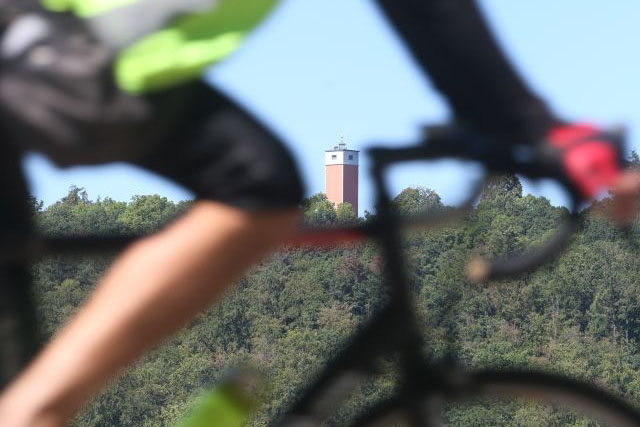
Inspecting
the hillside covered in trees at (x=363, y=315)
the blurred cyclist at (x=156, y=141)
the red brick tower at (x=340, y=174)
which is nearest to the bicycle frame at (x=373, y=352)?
the blurred cyclist at (x=156, y=141)

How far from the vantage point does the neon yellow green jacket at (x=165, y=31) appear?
3.15 feet

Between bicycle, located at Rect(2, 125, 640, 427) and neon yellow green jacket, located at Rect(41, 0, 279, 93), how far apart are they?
160 mm

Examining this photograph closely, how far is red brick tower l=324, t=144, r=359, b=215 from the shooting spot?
1938 inches

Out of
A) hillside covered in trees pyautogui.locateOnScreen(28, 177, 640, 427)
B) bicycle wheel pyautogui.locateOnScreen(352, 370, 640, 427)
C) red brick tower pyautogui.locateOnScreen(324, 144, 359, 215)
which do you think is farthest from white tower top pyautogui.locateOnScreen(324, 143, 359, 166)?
bicycle wheel pyautogui.locateOnScreen(352, 370, 640, 427)

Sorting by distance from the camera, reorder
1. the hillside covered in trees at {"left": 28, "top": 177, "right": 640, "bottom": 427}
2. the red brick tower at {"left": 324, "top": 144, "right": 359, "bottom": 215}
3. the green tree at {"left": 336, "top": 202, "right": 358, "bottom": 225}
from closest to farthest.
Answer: the green tree at {"left": 336, "top": 202, "right": 358, "bottom": 225}, the hillside covered in trees at {"left": 28, "top": 177, "right": 640, "bottom": 427}, the red brick tower at {"left": 324, "top": 144, "right": 359, "bottom": 215}

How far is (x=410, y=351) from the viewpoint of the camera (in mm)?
1129

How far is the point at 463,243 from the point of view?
128 centimetres

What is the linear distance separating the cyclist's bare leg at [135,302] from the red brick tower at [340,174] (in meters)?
47.1

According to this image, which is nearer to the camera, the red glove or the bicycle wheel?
the red glove

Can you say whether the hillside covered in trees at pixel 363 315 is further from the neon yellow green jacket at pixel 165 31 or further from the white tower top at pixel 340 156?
the neon yellow green jacket at pixel 165 31

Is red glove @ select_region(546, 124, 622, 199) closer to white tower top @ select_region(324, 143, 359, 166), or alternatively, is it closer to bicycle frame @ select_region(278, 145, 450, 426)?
bicycle frame @ select_region(278, 145, 450, 426)

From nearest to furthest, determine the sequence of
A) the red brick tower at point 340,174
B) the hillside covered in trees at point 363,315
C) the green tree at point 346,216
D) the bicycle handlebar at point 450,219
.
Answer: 1. the bicycle handlebar at point 450,219
2. the green tree at point 346,216
3. the hillside covered in trees at point 363,315
4. the red brick tower at point 340,174

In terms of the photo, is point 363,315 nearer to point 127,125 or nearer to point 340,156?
point 340,156

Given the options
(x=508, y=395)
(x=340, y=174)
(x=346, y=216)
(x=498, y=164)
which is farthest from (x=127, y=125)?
(x=340, y=174)
